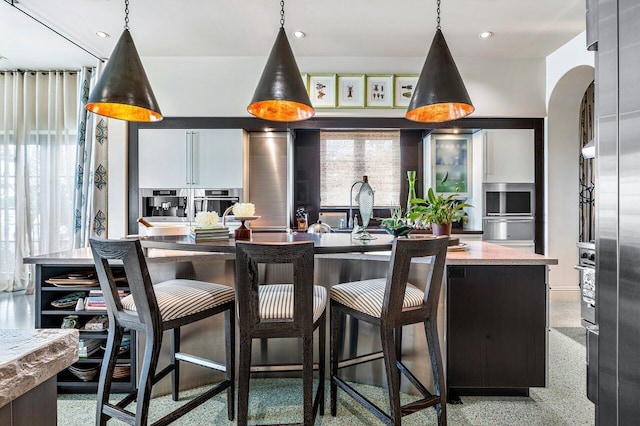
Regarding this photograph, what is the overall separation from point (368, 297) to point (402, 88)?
3313 mm

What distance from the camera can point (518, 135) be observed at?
426 cm

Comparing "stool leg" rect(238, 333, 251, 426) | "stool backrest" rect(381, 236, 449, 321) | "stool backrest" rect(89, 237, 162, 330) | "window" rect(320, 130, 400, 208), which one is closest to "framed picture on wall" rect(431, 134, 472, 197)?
"window" rect(320, 130, 400, 208)

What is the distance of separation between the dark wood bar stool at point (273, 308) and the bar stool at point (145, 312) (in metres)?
0.31

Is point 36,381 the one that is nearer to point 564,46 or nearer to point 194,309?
point 194,309

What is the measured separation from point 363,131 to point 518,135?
1919 millimetres

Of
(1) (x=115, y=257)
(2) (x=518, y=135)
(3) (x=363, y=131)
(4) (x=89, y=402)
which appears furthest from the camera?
(3) (x=363, y=131)

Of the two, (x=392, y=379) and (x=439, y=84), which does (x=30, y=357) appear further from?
(x=439, y=84)

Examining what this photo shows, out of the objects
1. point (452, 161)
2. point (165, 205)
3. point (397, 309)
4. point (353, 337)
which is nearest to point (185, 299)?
point (397, 309)

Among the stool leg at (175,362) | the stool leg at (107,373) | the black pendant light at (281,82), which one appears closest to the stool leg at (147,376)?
the stool leg at (107,373)

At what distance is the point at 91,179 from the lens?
4.29 m

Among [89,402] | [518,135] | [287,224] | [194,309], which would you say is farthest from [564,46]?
[89,402]

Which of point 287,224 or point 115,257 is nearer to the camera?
point 115,257

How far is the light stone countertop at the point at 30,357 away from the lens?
0.42 meters

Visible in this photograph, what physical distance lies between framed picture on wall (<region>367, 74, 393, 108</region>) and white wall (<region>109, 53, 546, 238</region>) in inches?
3.3
